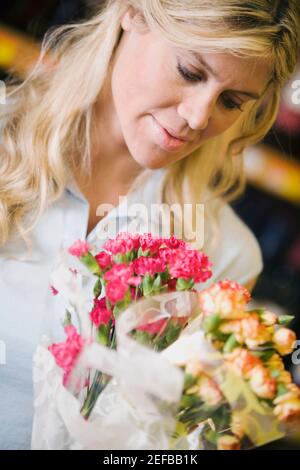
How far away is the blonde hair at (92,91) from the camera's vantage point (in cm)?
98

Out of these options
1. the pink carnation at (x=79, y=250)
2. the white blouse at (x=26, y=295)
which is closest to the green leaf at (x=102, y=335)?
the pink carnation at (x=79, y=250)

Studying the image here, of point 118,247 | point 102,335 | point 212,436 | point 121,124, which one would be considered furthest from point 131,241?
point 121,124

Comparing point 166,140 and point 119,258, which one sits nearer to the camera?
point 119,258

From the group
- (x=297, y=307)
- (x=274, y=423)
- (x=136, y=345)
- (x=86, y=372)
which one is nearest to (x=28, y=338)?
(x=86, y=372)

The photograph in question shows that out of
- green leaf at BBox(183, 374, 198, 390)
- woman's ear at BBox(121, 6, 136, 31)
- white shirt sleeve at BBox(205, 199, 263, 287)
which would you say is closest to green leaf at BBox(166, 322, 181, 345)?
green leaf at BBox(183, 374, 198, 390)

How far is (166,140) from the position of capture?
1074mm

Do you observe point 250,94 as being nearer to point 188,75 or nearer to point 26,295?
point 188,75

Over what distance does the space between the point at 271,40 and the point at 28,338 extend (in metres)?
0.69

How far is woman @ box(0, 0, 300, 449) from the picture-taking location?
3.29 ft

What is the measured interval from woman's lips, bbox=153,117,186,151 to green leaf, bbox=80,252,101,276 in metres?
0.36

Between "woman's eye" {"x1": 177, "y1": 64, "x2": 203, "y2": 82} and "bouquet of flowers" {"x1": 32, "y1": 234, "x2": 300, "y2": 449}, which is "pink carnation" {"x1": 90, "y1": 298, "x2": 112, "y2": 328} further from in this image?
"woman's eye" {"x1": 177, "y1": 64, "x2": 203, "y2": 82}

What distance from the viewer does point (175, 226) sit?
47.6 inches

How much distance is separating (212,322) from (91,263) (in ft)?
0.63

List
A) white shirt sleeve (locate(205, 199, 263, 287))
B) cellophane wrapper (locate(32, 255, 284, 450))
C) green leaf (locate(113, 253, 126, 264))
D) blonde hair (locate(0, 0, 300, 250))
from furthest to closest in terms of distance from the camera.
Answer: white shirt sleeve (locate(205, 199, 263, 287)), blonde hair (locate(0, 0, 300, 250)), green leaf (locate(113, 253, 126, 264)), cellophane wrapper (locate(32, 255, 284, 450))
